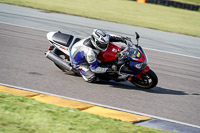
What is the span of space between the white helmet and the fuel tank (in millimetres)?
220

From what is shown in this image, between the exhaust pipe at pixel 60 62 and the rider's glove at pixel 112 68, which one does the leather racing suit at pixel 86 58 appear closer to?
the rider's glove at pixel 112 68

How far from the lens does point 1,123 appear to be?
16.9ft

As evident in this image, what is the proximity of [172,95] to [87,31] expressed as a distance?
7676 mm

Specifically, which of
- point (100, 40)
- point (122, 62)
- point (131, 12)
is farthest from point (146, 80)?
point (131, 12)

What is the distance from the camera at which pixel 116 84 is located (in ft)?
28.7

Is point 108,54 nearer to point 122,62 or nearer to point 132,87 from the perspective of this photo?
point 122,62

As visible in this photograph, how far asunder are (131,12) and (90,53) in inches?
566

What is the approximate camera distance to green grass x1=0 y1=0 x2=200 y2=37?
62.3 ft

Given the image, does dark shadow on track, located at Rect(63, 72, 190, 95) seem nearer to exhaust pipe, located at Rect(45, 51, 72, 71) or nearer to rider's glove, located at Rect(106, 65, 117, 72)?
rider's glove, located at Rect(106, 65, 117, 72)

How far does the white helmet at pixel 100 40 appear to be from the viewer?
804cm

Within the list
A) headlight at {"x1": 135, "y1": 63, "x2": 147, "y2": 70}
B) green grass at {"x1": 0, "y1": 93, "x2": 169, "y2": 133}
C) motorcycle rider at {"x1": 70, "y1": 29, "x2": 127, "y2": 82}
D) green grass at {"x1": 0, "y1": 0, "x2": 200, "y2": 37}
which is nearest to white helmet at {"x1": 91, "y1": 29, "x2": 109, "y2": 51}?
motorcycle rider at {"x1": 70, "y1": 29, "x2": 127, "y2": 82}

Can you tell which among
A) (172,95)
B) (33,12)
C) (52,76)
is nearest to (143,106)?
(172,95)

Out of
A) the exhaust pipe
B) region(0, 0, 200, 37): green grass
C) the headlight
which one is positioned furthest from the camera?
region(0, 0, 200, 37): green grass

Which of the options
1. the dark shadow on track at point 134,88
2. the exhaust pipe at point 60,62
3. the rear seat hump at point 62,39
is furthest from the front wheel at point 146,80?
the rear seat hump at point 62,39
